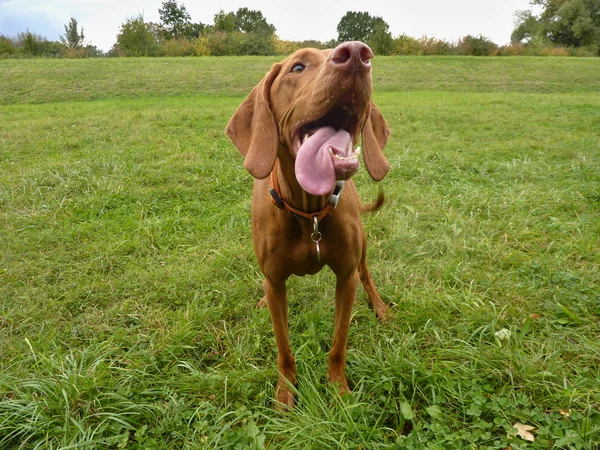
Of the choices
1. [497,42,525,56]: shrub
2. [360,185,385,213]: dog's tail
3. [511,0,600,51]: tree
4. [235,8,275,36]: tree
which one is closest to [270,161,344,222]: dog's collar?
[360,185,385,213]: dog's tail

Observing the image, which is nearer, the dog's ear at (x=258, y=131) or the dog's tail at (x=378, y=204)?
the dog's ear at (x=258, y=131)

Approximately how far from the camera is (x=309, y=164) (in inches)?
58.4

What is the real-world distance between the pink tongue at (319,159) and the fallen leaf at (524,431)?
1312 mm

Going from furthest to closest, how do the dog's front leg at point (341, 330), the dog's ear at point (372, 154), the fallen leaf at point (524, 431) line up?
the dog's front leg at point (341, 330)
the dog's ear at point (372, 154)
the fallen leaf at point (524, 431)

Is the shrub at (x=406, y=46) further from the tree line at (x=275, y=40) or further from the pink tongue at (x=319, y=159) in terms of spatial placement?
the pink tongue at (x=319, y=159)

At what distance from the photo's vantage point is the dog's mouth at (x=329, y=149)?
4.77 feet

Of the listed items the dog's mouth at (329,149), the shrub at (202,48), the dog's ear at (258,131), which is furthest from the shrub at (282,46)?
the dog's mouth at (329,149)

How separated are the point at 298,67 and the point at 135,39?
103ft

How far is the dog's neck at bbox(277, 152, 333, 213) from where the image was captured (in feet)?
5.88

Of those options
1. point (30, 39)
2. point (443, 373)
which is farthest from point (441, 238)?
point (30, 39)

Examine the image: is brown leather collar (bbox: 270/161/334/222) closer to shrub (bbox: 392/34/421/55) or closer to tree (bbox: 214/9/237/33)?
shrub (bbox: 392/34/421/55)

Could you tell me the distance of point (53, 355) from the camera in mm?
2230

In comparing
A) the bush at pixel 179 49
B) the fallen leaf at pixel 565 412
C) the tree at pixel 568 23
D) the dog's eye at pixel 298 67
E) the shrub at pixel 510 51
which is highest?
the tree at pixel 568 23

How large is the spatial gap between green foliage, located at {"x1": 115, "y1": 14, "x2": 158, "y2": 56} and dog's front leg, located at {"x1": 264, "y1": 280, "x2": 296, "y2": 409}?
98.7 ft
